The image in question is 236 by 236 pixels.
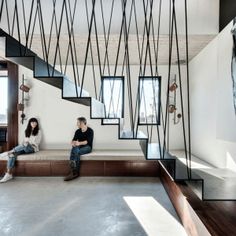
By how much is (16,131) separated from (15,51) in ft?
11.5

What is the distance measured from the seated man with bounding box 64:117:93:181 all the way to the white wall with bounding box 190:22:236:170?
7.89 ft

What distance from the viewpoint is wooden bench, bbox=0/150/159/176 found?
434cm

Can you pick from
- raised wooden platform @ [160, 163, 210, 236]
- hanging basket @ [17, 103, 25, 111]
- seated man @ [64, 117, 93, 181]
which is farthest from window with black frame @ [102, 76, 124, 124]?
raised wooden platform @ [160, 163, 210, 236]

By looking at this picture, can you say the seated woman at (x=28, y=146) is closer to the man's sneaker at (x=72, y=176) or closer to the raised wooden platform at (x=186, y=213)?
the man's sneaker at (x=72, y=176)

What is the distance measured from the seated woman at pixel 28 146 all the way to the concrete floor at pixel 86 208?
274mm

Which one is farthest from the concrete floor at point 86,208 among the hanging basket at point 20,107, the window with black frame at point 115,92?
the window with black frame at point 115,92

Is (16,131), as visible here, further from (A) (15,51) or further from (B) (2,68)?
(A) (15,51)

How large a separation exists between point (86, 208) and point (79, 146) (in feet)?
5.78

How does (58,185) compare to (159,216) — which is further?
(58,185)

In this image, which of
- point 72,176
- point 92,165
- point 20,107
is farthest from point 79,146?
point 20,107

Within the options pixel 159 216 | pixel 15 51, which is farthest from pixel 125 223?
pixel 15 51

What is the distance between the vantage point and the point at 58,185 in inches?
151

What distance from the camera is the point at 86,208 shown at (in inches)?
114

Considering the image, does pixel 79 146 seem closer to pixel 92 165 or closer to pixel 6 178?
pixel 92 165
